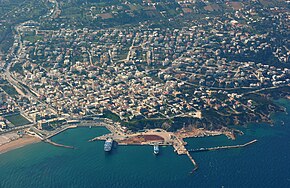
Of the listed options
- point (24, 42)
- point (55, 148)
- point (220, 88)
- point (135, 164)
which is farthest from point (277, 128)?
point (24, 42)

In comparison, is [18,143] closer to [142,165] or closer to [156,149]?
[142,165]

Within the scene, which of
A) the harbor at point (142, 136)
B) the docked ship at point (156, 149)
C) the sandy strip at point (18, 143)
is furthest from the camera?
the sandy strip at point (18, 143)

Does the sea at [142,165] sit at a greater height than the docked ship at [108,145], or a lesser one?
lesser

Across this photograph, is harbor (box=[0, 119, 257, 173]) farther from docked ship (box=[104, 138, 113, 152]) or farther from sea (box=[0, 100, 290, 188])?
sea (box=[0, 100, 290, 188])

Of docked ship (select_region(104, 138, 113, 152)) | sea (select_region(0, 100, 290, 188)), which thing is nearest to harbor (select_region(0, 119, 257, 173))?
docked ship (select_region(104, 138, 113, 152))

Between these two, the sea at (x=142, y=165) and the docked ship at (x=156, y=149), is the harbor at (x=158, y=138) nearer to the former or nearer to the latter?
the docked ship at (x=156, y=149)

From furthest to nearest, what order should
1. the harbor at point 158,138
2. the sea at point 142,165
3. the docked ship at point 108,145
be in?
the harbor at point 158,138
the docked ship at point 108,145
the sea at point 142,165

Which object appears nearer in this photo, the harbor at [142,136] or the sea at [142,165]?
the sea at [142,165]

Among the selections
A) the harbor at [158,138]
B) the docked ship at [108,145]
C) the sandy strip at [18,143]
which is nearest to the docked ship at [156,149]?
the harbor at [158,138]

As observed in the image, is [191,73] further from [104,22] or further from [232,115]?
[104,22]
